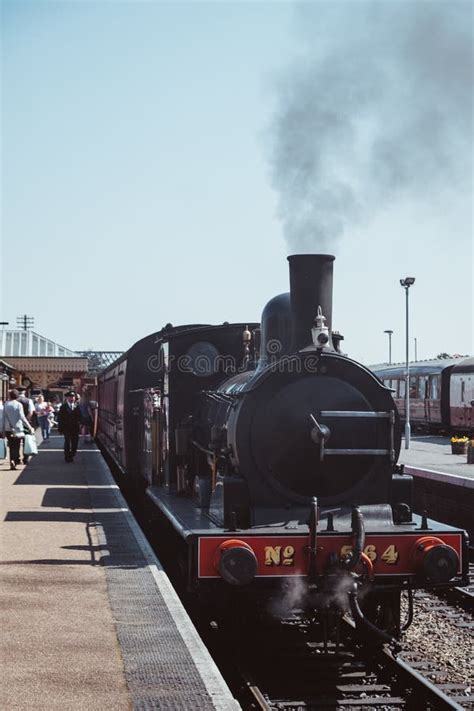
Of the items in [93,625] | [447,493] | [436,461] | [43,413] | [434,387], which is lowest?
[93,625]

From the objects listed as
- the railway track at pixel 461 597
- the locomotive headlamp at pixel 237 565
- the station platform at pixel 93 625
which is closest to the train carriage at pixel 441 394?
the railway track at pixel 461 597

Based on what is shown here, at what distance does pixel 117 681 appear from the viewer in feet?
17.3

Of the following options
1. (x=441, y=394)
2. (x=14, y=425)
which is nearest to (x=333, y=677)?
(x=14, y=425)

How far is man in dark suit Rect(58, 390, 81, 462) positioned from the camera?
2028 cm

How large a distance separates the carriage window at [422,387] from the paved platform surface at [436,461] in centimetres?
832

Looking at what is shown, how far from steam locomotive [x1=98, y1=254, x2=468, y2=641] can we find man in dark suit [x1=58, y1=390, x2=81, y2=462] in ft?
37.7

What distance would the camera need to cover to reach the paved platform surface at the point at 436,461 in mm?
17142

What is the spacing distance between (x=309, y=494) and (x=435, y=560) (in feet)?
3.69

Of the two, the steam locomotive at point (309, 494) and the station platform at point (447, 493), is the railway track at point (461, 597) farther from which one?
the station platform at point (447, 493)

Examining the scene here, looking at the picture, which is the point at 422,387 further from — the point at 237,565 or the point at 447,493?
the point at 237,565

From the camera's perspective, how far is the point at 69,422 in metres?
20.5

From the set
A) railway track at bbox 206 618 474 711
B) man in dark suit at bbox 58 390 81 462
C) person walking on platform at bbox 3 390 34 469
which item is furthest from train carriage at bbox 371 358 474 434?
railway track at bbox 206 618 474 711

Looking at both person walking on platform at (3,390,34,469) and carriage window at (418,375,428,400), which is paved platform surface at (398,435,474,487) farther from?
carriage window at (418,375,428,400)

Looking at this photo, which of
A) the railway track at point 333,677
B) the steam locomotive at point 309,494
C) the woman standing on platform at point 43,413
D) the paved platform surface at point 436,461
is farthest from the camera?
the woman standing on platform at point 43,413
